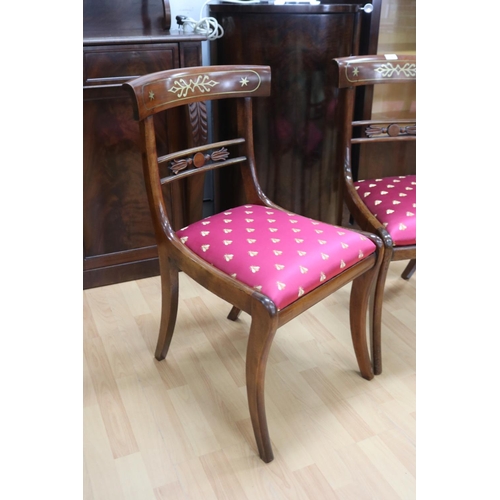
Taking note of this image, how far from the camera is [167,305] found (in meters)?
1.55

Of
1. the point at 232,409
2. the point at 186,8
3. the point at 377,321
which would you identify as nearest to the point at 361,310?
the point at 377,321

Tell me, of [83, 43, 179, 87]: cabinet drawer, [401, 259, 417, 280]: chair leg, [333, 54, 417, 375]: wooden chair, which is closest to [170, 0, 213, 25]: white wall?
[83, 43, 179, 87]: cabinet drawer

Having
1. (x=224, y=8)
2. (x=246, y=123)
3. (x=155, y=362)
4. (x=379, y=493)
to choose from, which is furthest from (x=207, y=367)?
(x=224, y=8)

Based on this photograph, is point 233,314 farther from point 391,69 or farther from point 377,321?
point 391,69

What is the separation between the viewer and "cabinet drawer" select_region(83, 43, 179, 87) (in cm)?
169

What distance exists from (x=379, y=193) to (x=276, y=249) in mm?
541

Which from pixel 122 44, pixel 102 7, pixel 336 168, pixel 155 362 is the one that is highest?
pixel 102 7

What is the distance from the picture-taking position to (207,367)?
1.66 metres

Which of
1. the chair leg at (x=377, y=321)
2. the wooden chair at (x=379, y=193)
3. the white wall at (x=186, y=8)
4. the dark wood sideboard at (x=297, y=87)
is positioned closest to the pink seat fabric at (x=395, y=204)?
the wooden chair at (x=379, y=193)

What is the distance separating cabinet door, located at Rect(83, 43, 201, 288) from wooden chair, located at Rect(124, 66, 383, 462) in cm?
40

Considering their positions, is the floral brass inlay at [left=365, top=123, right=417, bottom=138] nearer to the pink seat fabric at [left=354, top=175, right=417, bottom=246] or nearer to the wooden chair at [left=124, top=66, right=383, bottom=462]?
the pink seat fabric at [left=354, top=175, right=417, bottom=246]
